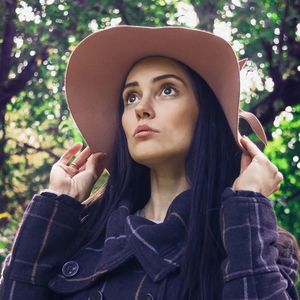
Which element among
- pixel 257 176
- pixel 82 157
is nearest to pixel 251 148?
pixel 257 176

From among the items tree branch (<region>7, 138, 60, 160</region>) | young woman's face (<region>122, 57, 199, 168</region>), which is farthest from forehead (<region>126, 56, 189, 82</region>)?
tree branch (<region>7, 138, 60, 160</region>)

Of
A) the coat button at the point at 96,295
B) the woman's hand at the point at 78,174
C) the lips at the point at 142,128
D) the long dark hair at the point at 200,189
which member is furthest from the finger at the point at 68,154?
the coat button at the point at 96,295

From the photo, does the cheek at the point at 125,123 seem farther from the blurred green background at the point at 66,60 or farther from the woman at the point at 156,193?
the blurred green background at the point at 66,60

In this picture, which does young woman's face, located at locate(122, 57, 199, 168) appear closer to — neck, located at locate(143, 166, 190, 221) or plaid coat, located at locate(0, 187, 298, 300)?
neck, located at locate(143, 166, 190, 221)

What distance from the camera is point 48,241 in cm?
243

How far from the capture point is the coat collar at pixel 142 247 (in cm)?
225

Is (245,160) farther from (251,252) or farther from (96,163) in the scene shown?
(96,163)

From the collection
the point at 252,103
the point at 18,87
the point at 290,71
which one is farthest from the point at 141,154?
the point at 18,87

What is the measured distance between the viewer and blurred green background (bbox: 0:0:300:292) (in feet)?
17.4

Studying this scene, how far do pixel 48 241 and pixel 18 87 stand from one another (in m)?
3.83

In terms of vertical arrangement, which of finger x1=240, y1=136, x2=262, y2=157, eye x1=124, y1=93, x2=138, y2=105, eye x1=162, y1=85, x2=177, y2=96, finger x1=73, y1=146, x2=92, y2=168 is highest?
eye x1=162, y1=85, x2=177, y2=96

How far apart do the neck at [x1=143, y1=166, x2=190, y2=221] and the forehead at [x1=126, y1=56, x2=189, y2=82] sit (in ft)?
1.04

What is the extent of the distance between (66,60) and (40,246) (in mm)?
3703

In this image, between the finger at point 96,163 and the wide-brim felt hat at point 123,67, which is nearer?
the wide-brim felt hat at point 123,67
